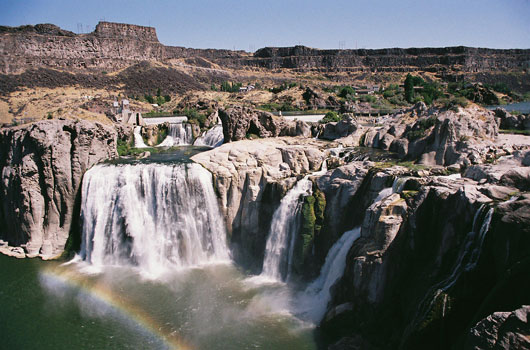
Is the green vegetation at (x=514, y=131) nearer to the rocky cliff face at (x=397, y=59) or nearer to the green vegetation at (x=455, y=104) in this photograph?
the green vegetation at (x=455, y=104)

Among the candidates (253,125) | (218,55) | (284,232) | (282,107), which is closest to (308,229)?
(284,232)

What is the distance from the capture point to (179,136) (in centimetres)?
4238

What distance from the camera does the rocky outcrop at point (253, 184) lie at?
24.9 metres

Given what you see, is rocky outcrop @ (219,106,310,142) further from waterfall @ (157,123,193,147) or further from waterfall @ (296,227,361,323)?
waterfall @ (296,227,361,323)

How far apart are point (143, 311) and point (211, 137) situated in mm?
23939

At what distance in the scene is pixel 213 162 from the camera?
27125 millimetres

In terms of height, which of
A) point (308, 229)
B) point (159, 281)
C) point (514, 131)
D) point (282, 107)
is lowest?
point (159, 281)

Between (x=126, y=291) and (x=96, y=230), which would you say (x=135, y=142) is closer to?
(x=96, y=230)

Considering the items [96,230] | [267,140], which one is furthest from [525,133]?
[96,230]

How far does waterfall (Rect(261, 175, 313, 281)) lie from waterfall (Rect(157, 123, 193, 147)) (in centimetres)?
2140

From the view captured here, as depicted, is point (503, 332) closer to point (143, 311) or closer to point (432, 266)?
point (432, 266)

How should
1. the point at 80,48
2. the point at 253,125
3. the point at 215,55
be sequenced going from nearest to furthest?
the point at 253,125 < the point at 80,48 < the point at 215,55

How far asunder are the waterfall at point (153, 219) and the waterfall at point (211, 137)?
13.9 meters

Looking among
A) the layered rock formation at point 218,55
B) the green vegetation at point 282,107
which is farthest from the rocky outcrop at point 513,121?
the layered rock formation at point 218,55
